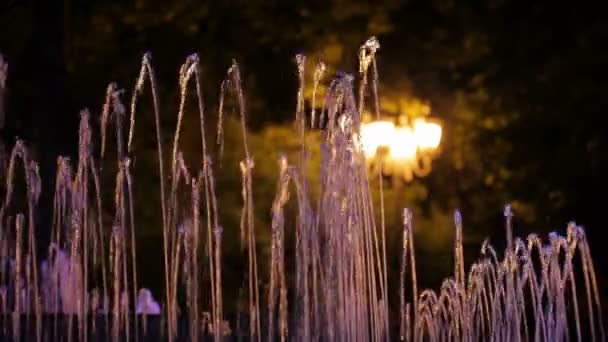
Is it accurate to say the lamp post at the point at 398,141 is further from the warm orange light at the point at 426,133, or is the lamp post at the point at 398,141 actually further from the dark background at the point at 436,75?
the dark background at the point at 436,75

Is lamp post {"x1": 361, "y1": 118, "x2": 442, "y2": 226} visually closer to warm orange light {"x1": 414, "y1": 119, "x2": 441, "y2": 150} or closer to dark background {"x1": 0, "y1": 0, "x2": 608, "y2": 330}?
warm orange light {"x1": 414, "y1": 119, "x2": 441, "y2": 150}

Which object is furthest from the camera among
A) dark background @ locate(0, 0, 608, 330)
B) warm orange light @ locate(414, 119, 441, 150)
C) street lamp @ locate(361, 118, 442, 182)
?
dark background @ locate(0, 0, 608, 330)

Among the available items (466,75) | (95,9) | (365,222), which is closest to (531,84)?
(466,75)

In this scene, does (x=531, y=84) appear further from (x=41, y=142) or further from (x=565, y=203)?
(x=41, y=142)

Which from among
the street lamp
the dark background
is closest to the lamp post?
the street lamp

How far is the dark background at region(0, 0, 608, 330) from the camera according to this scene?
12.3 m

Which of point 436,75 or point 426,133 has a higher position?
point 436,75

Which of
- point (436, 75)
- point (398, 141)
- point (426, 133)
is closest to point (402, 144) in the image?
point (398, 141)

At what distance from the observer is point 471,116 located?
12.6 metres

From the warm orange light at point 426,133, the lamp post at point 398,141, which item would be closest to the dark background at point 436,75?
the lamp post at point 398,141

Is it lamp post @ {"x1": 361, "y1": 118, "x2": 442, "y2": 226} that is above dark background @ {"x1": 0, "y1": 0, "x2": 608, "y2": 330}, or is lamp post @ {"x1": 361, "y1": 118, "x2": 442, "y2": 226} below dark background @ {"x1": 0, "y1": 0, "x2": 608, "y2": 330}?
below

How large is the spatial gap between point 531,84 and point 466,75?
0.75m

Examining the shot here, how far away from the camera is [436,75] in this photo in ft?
41.6

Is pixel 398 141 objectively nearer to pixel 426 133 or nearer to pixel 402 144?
pixel 402 144
